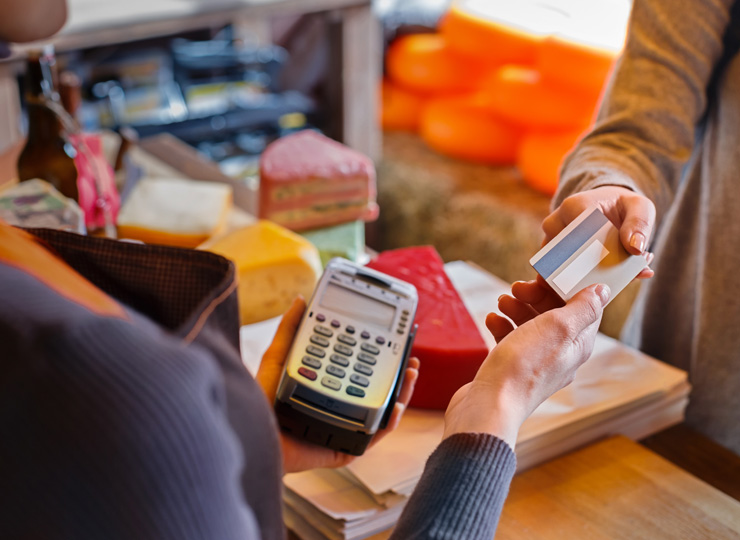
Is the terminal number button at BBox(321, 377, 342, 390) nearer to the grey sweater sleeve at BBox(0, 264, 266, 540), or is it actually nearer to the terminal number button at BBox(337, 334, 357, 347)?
the terminal number button at BBox(337, 334, 357, 347)

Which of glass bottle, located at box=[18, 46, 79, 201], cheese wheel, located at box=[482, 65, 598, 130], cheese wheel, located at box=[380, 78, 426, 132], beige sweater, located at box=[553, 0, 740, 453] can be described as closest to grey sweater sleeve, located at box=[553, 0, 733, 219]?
beige sweater, located at box=[553, 0, 740, 453]

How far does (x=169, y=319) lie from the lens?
0.33 m

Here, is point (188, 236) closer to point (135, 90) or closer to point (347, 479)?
point (347, 479)

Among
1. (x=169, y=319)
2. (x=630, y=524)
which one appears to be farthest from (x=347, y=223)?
(x=169, y=319)

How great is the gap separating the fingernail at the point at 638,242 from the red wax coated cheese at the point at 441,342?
21 centimetres

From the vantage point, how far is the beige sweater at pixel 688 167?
830mm

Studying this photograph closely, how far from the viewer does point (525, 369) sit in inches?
19.2

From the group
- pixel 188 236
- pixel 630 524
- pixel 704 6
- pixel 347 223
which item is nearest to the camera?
pixel 630 524

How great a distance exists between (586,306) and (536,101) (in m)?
1.59

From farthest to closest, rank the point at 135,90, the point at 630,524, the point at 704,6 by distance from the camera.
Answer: the point at 135,90
the point at 704,6
the point at 630,524

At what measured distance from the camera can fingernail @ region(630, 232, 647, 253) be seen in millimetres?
587

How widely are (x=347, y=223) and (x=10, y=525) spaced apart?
0.97 meters

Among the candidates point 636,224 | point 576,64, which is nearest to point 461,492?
point 636,224

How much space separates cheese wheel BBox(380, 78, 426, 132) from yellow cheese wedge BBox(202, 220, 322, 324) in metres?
1.87
